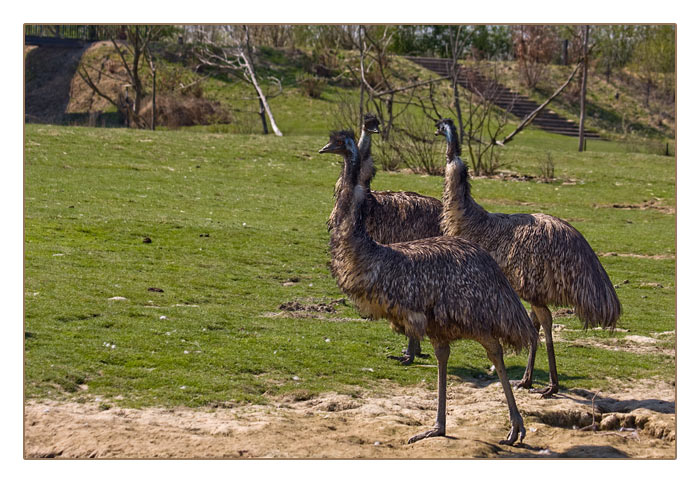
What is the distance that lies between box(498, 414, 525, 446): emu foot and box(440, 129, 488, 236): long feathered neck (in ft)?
8.47

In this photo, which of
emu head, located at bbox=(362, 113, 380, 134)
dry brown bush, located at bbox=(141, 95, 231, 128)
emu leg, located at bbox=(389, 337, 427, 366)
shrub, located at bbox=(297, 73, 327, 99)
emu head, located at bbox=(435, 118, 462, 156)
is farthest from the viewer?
shrub, located at bbox=(297, 73, 327, 99)

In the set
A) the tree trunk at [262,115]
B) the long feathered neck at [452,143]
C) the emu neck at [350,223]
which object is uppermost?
the tree trunk at [262,115]

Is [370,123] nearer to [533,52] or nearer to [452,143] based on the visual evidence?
[452,143]

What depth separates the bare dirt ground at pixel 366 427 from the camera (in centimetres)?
711

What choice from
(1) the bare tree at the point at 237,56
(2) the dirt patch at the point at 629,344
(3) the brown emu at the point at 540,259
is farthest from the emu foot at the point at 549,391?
(1) the bare tree at the point at 237,56

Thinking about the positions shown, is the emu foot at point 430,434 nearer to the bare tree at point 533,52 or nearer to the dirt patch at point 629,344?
the dirt patch at point 629,344

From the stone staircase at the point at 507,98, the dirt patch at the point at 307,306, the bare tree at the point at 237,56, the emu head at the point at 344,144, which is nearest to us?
the emu head at the point at 344,144

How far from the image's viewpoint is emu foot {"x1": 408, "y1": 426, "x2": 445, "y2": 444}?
297 inches

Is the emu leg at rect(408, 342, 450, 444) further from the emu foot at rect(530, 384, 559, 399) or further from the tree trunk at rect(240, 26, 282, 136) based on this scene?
the tree trunk at rect(240, 26, 282, 136)

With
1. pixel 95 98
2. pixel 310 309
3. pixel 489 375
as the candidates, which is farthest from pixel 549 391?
pixel 95 98

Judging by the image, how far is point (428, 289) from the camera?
7.36m

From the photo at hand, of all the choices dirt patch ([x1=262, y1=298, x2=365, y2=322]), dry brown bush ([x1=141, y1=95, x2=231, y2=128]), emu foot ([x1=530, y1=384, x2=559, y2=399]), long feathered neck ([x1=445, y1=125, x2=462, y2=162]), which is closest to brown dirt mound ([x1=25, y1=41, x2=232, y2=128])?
dry brown bush ([x1=141, y1=95, x2=231, y2=128])

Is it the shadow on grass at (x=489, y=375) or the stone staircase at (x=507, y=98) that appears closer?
the shadow on grass at (x=489, y=375)

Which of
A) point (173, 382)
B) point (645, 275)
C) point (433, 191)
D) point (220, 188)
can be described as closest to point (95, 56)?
point (220, 188)
